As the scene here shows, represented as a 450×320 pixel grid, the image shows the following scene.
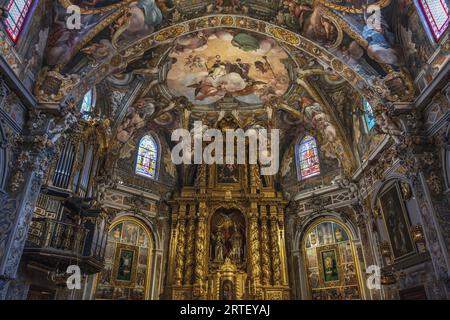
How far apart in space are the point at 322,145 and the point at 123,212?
11.3 metres

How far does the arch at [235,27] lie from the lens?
12773mm

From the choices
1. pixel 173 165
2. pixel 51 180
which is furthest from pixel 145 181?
pixel 51 180

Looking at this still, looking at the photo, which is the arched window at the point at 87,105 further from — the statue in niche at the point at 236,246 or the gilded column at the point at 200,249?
the statue in niche at the point at 236,246

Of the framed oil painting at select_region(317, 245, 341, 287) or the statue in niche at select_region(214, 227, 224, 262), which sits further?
the statue in niche at select_region(214, 227, 224, 262)

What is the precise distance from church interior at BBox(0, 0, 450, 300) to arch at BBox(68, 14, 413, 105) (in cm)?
6

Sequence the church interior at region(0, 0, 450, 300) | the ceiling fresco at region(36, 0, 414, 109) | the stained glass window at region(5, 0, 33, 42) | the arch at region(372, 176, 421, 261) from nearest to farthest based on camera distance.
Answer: the stained glass window at region(5, 0, 33, 42)
the church interior at region(0, 0, 450, 300)
the arch at region(372, 176, 421, 261)
the ceiling fresco at region(36, 0, 414, 109)

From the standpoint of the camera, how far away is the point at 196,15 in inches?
543

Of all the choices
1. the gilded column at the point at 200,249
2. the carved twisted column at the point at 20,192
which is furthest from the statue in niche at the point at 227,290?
the carved twisted column at the point at 20,192

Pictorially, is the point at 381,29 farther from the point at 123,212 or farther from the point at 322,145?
the point at 123,212

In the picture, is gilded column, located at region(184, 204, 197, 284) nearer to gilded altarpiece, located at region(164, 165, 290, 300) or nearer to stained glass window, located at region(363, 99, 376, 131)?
gilded altarpiece, located at region(164, 165, 290, 300)

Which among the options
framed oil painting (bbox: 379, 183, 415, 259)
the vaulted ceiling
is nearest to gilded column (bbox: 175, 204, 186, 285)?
the vaulted ceiling

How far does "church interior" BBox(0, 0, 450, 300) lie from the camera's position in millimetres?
10211

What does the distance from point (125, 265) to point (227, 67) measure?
11.2m

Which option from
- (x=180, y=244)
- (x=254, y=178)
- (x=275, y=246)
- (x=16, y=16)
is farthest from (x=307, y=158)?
(x=16, y=16)
